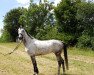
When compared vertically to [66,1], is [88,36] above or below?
below

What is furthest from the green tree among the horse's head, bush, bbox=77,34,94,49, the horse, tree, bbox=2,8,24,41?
tree, bbox=2,8,24,41

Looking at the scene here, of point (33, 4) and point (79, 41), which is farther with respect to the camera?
point (33, 4)

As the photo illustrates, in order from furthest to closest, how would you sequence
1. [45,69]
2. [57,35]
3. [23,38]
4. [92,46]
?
1. [57,35]
2. [92,46]
3. [45,69]
4. [23,38]

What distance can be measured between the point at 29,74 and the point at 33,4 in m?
46.2

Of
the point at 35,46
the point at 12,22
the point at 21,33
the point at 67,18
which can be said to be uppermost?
the point at 12,22

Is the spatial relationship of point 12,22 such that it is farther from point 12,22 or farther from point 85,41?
point 85,41

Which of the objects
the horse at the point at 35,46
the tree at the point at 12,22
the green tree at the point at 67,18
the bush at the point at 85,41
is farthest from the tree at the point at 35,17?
the horse at the point at 35,46

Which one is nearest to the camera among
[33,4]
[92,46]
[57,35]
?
[92,46]

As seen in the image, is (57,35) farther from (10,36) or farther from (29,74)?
(10,36)

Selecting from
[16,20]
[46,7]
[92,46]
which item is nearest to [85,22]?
[92,46]

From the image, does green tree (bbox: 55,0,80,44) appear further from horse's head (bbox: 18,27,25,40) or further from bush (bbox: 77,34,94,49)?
horse's head (bbox: 18,27,25,40)

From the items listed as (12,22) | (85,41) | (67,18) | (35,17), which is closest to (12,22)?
(12,22)

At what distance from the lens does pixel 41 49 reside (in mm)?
12406

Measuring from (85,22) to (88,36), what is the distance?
219 centimetres
